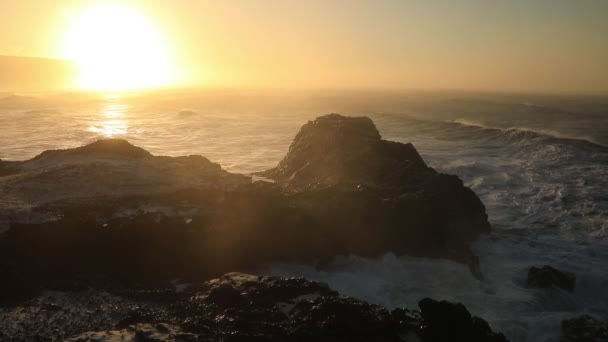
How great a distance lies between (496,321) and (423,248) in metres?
3.59

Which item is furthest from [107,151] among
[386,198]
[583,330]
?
[583,330]

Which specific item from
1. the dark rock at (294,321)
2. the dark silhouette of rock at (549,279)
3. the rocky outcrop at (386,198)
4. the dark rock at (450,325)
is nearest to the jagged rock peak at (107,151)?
the rocky outcrop at (386,198)

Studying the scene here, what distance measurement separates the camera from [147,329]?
25.5ft

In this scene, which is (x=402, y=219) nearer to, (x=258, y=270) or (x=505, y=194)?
(x=258, y=270)

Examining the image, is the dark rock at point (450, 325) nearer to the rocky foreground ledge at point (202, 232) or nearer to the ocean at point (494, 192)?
the rocky foreground ledge at point (202, 232)

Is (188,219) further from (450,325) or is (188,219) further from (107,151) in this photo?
(450,325)

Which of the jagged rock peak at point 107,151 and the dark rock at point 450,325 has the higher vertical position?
the jagged rock peak at point 107,151

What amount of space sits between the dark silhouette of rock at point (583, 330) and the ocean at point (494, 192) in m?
0.39

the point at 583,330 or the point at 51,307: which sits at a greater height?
the point at 51,307

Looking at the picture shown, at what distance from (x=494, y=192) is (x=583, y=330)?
43.9 ft

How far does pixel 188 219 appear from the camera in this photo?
41.5 ft

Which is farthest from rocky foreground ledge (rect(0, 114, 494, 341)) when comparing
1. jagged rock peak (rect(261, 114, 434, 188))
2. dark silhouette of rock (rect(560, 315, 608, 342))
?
dark silhouette of rock (rect(560, 315, 608, 342))

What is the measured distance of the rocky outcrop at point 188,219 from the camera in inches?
436

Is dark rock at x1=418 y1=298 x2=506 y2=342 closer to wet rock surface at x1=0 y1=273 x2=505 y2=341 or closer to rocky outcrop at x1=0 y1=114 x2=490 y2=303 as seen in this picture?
wet rock surface at x1=0 y1=273 x2=505 y2=341
